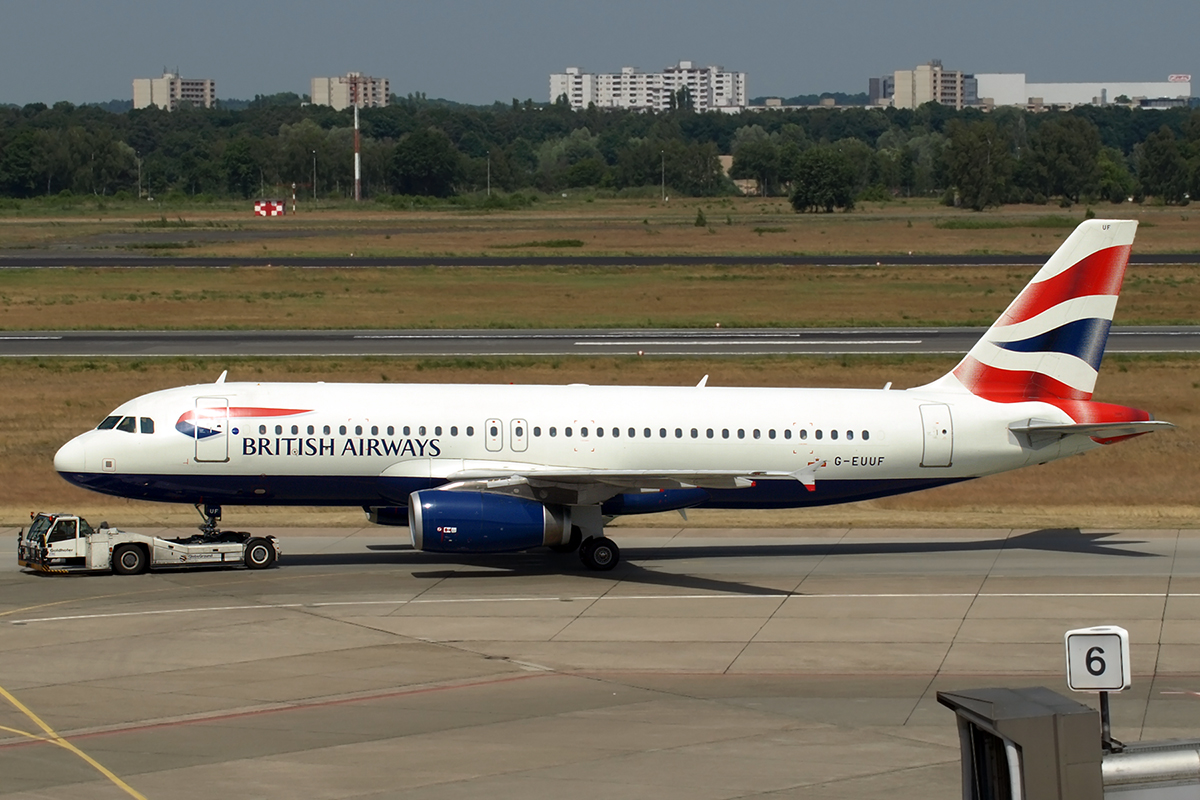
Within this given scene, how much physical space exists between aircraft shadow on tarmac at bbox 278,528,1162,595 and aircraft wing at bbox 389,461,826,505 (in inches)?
86.9

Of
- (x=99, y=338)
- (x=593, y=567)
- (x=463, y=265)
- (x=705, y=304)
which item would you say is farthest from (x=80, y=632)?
(x=463, y=265)

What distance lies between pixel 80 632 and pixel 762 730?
14.0 meters

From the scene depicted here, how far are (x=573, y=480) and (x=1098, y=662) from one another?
23406mm

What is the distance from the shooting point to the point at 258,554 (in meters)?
36.2

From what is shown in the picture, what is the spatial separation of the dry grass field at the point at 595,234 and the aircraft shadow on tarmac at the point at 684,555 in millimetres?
91396

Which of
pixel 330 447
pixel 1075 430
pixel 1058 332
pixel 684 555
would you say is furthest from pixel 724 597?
pixel 1058 332

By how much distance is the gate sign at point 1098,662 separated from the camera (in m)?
11.1

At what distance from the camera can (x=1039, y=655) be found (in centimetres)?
2836

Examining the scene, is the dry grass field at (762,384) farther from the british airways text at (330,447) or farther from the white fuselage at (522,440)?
the british airways text at (330,447)

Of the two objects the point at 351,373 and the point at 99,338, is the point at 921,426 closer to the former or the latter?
the point at 351,373

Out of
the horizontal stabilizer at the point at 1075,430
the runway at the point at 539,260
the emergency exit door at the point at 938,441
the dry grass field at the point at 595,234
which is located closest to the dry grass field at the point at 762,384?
the emergency exit door at the point at 938,441

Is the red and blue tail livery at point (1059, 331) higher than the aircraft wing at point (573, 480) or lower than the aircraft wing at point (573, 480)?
higher

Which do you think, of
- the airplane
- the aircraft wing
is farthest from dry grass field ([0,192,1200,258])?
the aircraft wing

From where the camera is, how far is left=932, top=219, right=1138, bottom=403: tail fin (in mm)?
38344
